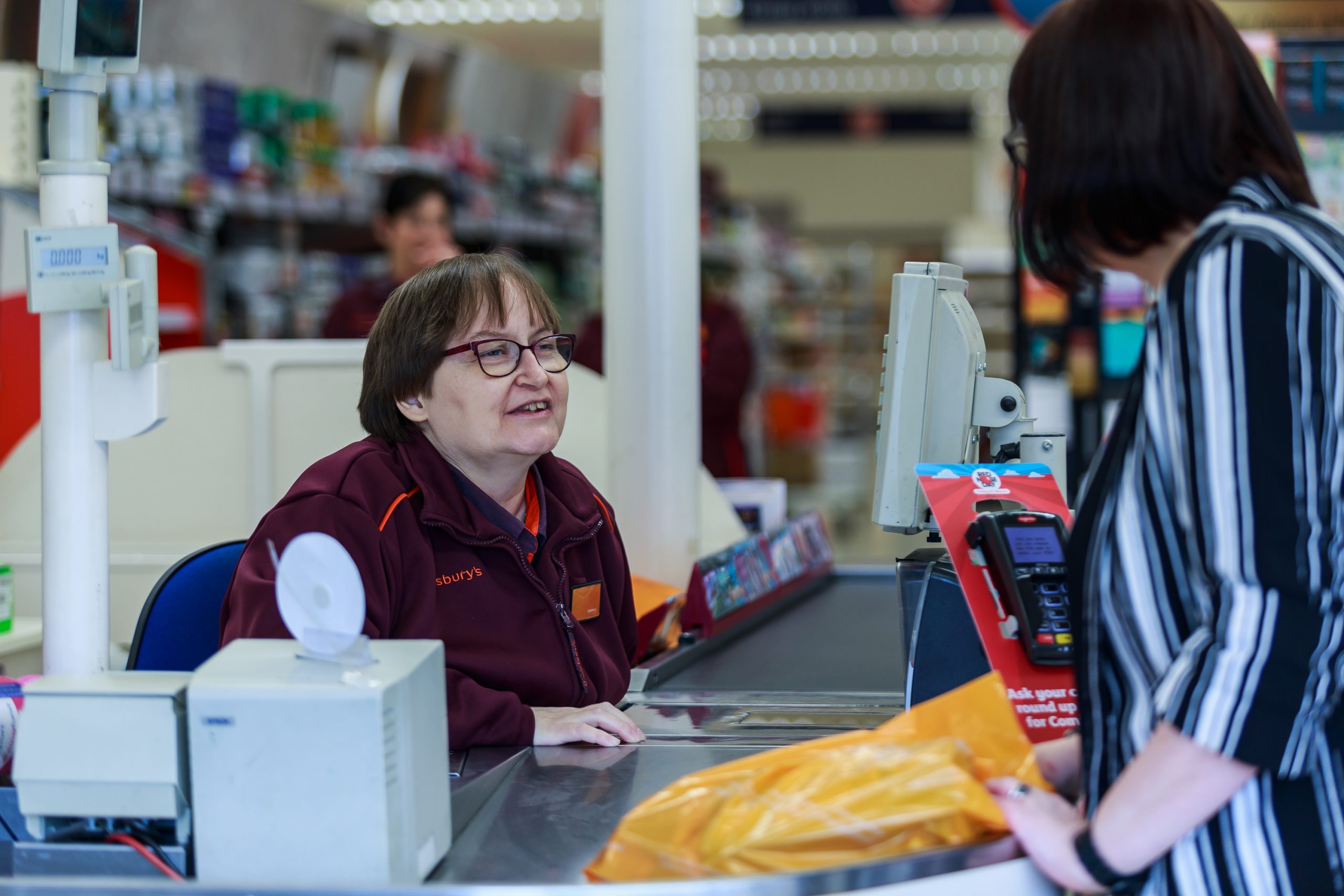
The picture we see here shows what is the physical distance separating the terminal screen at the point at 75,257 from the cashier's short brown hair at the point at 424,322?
0.54 m

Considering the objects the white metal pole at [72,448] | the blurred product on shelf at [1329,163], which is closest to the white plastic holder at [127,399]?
the white metal pole at [72,448]

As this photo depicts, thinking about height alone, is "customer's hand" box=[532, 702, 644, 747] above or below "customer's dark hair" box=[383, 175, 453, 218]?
below

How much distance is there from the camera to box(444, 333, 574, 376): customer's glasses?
6.72ft

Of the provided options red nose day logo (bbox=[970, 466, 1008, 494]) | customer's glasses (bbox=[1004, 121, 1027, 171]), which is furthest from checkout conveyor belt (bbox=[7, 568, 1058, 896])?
customer's glasses (bbox=[1004, 121, 1027, 171])

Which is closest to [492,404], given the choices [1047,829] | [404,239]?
[1047,829]

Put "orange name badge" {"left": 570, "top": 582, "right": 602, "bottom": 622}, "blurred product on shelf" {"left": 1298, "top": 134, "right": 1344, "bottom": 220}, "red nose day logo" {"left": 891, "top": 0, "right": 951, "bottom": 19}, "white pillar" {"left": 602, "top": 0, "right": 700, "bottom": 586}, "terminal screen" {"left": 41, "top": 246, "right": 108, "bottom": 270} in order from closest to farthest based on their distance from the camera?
"terminal screen" {"left": 41, "top": 246, "right": 108, "bottom": 270} → "orange name badge" {"left": 570, "top": 582, "right": 602, "bottom": 622} → "white pillar" {"left": 602, "top": 0, "right": 700, "bottom": 586} → "blurred product on shelf" {"left": 1298, "top": 134, "right": 1344, "bottom": 220} → "red nose day logo" {"left": 891, "top": 0, "right": 951, "bottom": 19}

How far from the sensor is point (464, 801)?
5.28 feet

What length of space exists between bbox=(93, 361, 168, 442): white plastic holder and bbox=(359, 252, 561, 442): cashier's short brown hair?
0.47 metres

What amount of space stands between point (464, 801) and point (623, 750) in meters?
0.33

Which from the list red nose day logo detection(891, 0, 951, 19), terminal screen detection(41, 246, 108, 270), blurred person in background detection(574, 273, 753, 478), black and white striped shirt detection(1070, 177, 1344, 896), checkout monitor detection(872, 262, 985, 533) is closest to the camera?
black and white striped shirt detection(1070, 177, 1344, 896)

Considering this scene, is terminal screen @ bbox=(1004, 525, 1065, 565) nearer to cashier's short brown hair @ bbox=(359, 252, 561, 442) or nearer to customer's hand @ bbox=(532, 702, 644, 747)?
customer's hand @ bbox=(532, 702, 644, 747)

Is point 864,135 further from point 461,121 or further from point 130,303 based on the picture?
point 130,303

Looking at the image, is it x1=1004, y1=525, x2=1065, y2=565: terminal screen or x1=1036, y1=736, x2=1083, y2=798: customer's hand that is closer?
x1=1036, y1=736, x2=1083, y2=798: customer's hand

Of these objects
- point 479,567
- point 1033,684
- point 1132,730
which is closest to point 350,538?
point 479,567
